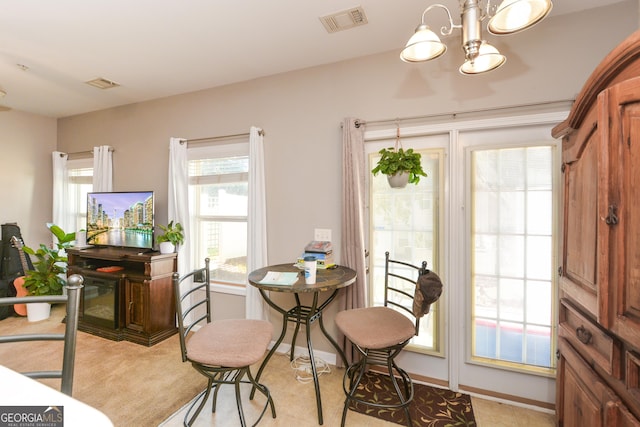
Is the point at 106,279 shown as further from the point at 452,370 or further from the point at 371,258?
the point at 452,370

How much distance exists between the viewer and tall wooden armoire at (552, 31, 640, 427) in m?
1.00

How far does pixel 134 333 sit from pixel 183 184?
1.58m

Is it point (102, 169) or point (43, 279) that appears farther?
point (102, 169)

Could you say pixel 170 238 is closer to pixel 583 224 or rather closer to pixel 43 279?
pixel 43 279

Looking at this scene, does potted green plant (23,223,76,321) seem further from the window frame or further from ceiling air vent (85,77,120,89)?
ceiling air vent (85,77,120,89)

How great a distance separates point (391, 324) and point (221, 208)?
2.14 m

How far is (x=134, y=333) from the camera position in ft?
9.86

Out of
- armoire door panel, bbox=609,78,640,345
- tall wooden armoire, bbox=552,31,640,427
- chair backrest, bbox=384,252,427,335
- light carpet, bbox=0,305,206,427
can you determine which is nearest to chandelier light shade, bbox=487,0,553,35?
tall wooden armoire, bbox=552,31,640,427

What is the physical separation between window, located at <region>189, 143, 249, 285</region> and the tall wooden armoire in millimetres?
2582

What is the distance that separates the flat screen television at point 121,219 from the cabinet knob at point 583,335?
139 inches

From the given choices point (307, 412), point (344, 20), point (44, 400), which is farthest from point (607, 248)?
point (344, 20)

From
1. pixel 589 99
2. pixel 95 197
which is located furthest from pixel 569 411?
pixel 95 197

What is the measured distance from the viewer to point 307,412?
6.45ft

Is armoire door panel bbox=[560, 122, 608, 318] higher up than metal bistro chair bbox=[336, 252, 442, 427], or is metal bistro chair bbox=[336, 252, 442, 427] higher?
armoire door panel bbox=[560, 122, 608, 318]
